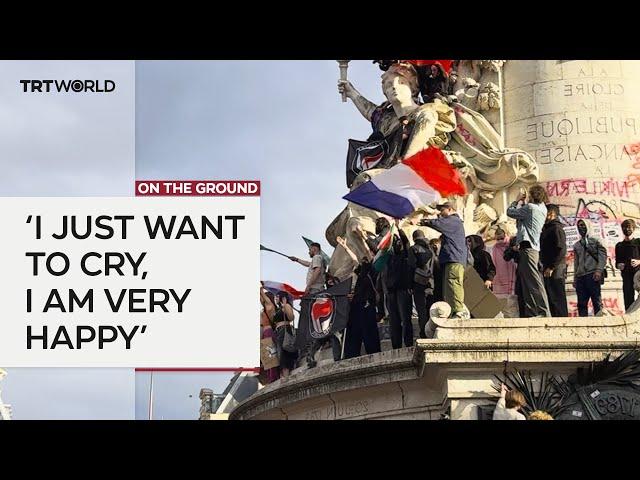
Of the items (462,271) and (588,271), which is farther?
(588,271)

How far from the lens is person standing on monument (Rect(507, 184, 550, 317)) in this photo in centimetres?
2238

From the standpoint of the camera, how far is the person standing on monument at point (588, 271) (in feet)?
76.0

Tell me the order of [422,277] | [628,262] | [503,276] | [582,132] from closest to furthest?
[422,277] → [628,262] → [503,276] → [582,132]

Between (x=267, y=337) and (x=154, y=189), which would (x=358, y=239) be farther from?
(x=154, y=189)

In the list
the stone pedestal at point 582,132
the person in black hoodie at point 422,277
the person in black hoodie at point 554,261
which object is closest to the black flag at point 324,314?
the person in black hoodie at point 422,277

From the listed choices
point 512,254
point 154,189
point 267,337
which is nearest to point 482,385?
point 512,254

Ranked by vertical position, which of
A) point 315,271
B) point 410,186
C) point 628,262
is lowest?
point 628,262

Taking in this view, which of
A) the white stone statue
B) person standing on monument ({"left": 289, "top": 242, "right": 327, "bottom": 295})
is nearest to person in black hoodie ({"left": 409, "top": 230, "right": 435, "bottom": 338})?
the white stone statue

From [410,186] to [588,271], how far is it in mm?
3598

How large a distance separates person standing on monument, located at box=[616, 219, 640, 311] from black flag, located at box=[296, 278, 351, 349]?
448 cm

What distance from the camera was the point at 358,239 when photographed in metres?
26.0

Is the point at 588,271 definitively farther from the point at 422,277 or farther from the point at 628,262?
the point at 422,277

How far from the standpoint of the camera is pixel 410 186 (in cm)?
2534

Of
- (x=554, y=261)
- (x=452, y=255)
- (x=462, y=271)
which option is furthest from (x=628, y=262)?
(x=452, y=255)
